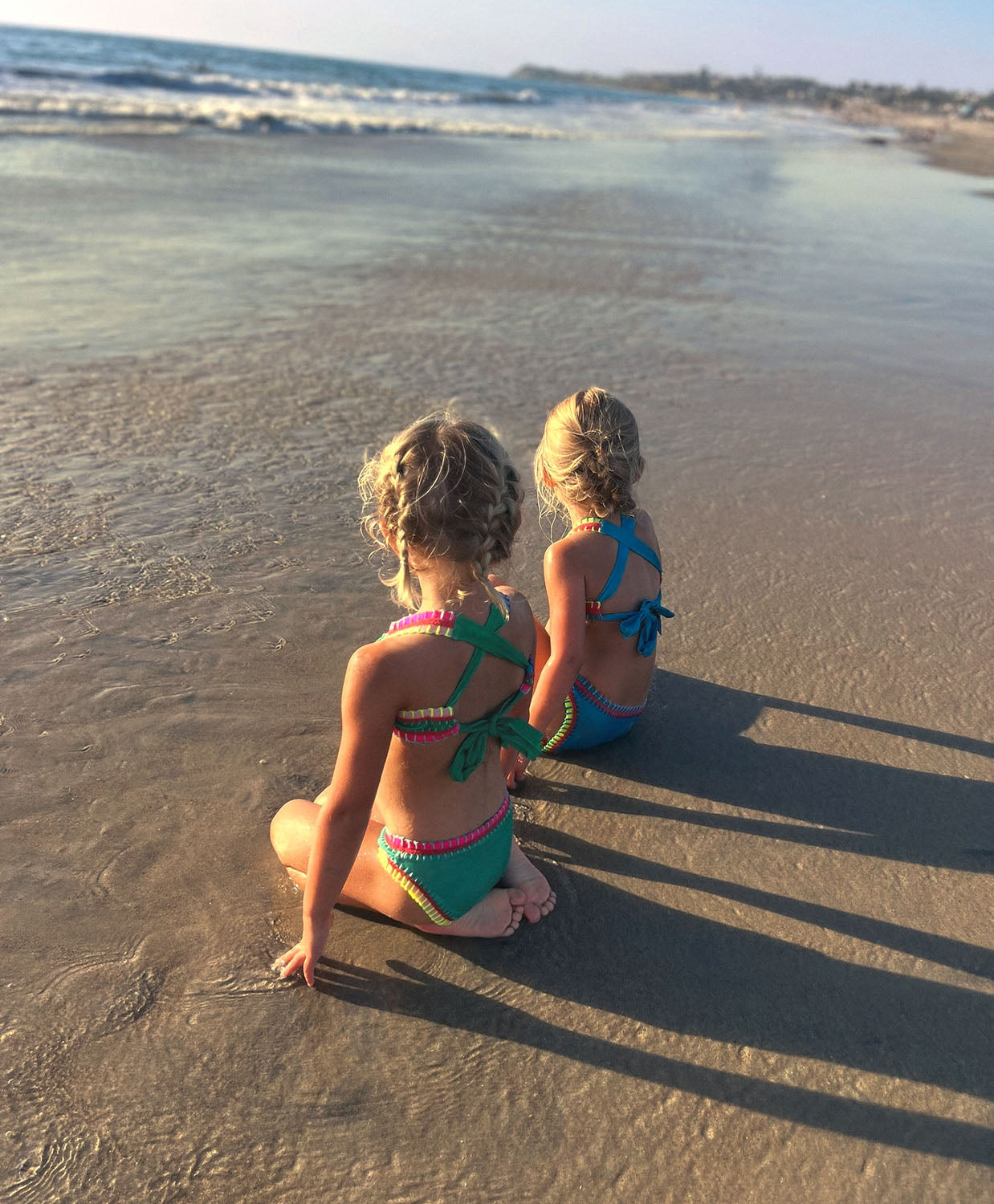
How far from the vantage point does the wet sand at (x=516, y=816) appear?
1.81 meters

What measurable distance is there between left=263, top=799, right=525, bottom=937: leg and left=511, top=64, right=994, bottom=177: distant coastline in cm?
2669

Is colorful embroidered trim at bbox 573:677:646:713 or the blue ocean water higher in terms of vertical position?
the blue ocean water

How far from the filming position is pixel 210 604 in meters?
3.49

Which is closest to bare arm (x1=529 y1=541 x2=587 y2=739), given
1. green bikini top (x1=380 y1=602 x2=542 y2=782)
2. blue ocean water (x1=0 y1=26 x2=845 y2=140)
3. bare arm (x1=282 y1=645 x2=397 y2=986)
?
green bikini top (x1=380 y1=602 x2=542 y2=782)

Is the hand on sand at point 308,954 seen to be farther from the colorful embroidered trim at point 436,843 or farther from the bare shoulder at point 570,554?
the bare shoulder at point 570,554

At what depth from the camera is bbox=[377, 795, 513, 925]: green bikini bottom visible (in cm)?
215

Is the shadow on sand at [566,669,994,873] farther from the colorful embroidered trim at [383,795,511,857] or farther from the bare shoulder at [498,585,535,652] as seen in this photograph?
the bare shoulder at [498,585,535,652]

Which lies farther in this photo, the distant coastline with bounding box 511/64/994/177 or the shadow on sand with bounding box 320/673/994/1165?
the distant coastline with bounding box 511/64/994/177

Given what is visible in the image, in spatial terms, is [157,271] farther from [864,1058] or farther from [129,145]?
[129,145]

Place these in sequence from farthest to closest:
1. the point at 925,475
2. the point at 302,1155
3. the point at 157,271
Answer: the point at 157,271 → the point at 925,475 → the point at 302,1155

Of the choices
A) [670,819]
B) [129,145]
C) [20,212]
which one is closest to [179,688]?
[670,819]

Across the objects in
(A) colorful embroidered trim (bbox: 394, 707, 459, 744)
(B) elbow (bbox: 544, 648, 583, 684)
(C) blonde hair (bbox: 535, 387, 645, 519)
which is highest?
(C) blonde hair (bbox: 535, 387, 645, 519)

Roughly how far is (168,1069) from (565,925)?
Answer: 0.92 meters

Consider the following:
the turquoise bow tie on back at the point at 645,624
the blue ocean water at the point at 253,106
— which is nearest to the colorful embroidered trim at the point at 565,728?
the turquoise bow tie on back at the point at 645,624
